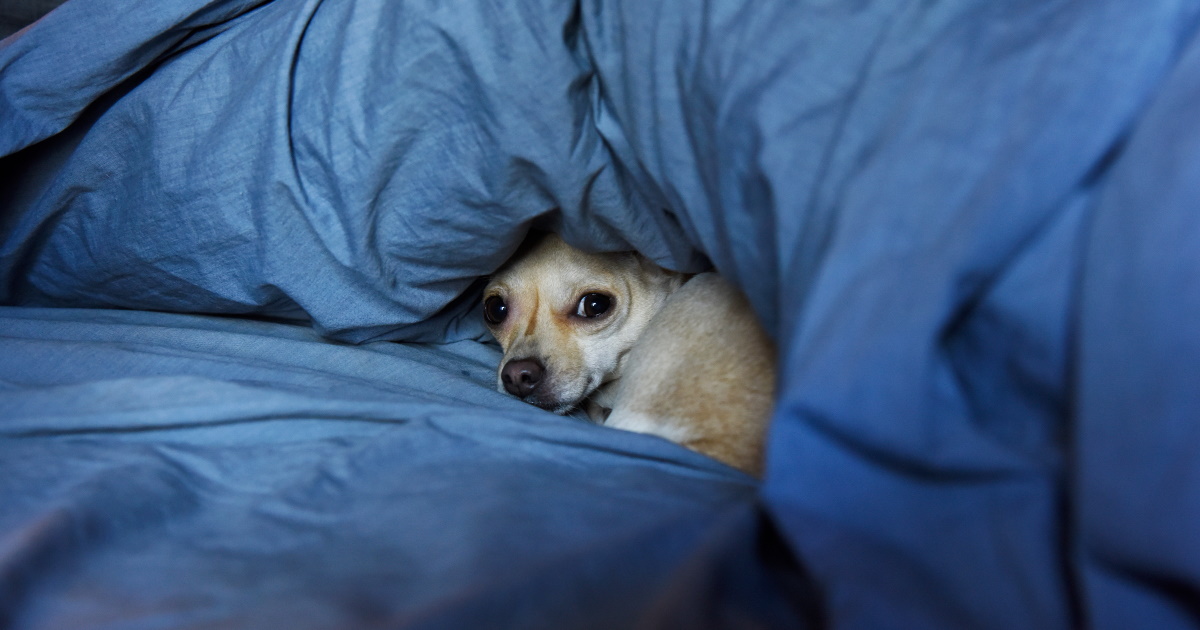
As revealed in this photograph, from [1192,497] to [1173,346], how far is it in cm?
11

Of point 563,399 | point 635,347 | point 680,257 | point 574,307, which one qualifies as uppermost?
point 680,257

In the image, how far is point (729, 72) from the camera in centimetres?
97

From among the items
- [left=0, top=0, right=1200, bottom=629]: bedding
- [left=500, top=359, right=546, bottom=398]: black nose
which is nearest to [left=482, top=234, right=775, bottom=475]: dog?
[left=500, top=359, right=546, bottom=398]: black nose

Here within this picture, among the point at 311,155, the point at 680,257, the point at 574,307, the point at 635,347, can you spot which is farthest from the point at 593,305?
the point at 311,155

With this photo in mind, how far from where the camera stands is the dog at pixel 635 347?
4.18 feet

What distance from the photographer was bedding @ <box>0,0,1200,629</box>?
2.15 ft

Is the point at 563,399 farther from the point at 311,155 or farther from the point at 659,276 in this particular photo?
the point at 311,155

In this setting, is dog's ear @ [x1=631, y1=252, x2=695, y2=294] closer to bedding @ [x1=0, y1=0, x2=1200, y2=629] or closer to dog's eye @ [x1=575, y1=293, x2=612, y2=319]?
dog's eye @ [x1=575, y1=293, x2=612, y2=319]

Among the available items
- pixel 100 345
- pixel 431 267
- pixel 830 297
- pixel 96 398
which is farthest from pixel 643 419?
pixel 100 345

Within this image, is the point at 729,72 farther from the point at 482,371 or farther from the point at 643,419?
the point at 482,371

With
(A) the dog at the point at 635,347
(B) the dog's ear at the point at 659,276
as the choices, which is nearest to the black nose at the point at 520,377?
(A) the dog at the point at 635,347

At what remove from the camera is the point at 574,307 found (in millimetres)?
2104

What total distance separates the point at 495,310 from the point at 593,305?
0.82 ft

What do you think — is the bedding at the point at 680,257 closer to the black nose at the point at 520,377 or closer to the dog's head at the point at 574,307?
the black nose at the point at 520,377
